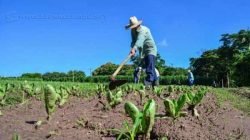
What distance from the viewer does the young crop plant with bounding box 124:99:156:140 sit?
4.31 meters

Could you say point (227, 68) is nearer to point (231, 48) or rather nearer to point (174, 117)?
point (231, 48)

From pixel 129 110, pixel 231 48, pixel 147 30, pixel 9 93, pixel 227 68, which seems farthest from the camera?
pixel 231 48

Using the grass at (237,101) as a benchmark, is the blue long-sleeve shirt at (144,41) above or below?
above

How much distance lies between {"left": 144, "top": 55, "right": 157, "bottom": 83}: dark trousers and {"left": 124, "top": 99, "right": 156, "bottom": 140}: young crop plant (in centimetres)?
765

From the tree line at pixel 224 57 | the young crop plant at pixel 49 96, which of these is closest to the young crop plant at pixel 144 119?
the young crop plant at pixel 49 96

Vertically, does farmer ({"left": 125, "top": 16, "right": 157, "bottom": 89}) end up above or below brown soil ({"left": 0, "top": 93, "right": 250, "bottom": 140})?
above

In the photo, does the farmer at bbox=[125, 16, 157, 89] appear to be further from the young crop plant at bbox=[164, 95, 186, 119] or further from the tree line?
the tree line

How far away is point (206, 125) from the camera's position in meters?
5.20

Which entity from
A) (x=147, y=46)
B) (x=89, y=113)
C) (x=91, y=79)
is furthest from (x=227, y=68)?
(x=89, y=113)

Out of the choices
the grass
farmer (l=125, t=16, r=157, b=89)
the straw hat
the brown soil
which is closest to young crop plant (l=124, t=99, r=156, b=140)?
the brown soil

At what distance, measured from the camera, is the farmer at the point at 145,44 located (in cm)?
1106

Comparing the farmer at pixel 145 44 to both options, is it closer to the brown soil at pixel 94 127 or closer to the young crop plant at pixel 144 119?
the brown soil at pixel 94 127

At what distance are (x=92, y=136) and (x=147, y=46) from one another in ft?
24.8

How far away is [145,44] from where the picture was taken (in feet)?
39.5
